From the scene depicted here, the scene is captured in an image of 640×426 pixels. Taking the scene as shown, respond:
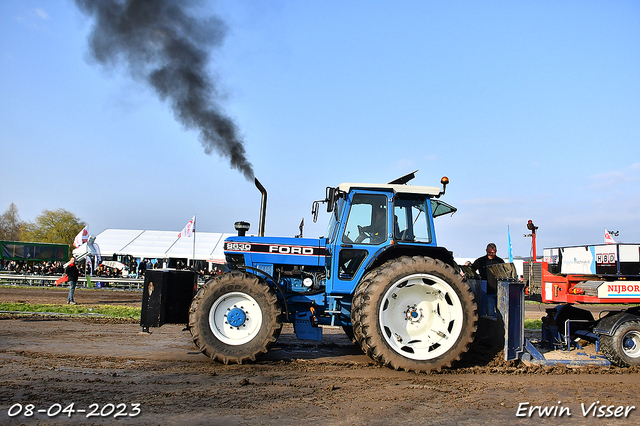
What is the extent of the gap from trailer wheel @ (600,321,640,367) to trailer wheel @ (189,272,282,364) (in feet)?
13.8

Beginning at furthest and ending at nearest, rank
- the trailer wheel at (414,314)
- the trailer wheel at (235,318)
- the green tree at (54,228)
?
the green tree at (54,228) < the trailer wheel at (235,318) < the trailer wheel at (414,314)

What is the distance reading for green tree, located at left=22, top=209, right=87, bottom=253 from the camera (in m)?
59.8

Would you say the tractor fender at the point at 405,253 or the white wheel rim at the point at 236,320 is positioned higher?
the tractor fender at the point at 405,253

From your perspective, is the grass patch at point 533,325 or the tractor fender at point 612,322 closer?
the tractor fender at point 612,322

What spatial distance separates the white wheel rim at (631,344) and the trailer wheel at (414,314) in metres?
2.08

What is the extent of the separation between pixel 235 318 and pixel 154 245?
91.7ft

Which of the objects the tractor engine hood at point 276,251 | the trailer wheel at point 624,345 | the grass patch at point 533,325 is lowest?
the grass patch at point 533,325

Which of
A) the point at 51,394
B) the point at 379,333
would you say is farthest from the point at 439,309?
the point at 51,394

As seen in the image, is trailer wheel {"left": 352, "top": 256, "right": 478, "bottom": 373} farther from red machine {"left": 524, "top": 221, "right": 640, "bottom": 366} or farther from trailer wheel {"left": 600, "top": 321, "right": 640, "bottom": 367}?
trailer wheel {"left": 600, "top": 321, "right": 640, "bottom": 367}

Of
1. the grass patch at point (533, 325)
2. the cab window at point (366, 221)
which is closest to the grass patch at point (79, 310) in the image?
the cab window at point (366, 221)

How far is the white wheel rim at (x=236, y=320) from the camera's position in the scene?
5664 millimetres

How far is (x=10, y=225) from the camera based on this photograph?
79125 millimetres

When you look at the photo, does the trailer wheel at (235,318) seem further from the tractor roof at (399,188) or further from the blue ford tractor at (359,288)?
the tractor roof at (399,188)

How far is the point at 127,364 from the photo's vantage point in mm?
5484
